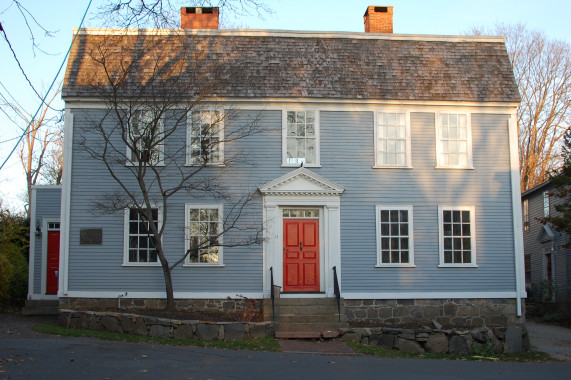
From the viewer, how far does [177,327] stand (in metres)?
13.2

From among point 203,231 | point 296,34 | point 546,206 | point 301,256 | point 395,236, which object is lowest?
point 301,256

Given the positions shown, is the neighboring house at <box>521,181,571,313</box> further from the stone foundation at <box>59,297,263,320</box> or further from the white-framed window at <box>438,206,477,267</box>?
the stone foundation at <box>59,297,263,320</box>

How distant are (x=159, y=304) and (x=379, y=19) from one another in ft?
35.7

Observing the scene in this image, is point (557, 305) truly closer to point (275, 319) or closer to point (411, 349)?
point (411, 349)

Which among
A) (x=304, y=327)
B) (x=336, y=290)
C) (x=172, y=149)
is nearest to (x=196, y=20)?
(x=172, y=149)

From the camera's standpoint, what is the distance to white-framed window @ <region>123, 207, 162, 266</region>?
15750 millimetres

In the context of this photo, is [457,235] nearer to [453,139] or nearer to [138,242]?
[453,139]

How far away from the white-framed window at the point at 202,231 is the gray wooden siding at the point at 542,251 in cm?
1245

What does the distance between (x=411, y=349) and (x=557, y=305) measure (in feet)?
34.4

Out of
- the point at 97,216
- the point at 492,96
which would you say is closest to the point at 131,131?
the point at 97,216

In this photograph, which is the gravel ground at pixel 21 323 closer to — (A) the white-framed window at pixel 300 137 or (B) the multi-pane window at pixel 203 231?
(B) the multi-pane window at pixel 203 231

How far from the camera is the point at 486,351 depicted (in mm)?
13922

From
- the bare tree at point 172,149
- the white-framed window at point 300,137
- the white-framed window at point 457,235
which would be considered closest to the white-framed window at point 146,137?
the bare tree at point 172,149

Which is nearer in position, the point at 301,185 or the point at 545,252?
the point at 301,185
